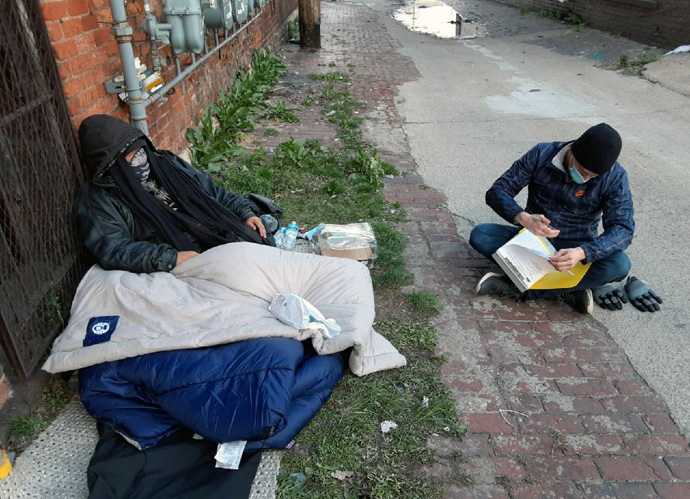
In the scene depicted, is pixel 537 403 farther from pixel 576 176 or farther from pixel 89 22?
pixel 89 22

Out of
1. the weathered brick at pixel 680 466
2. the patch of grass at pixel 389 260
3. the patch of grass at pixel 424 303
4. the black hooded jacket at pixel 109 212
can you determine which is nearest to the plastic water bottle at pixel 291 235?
the patch of grass at pixel 389 260

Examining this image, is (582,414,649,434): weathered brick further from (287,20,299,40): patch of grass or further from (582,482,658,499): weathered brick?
(287,20,299,40): patch of grass

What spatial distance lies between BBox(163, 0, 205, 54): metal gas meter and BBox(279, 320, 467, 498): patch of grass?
299cm

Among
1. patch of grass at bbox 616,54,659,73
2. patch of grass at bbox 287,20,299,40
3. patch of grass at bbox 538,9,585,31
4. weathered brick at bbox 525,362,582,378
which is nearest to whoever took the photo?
weathered brick at bbox 525,362,582,378

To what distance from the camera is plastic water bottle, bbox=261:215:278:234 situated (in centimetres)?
372

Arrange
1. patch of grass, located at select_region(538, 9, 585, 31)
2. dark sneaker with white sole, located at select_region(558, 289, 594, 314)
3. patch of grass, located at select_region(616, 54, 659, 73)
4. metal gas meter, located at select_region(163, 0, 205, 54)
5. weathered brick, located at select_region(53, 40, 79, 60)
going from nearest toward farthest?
1. weathered brick, located at select_region(53, 40, 79, 60)
2. dark sneaker with white sole, located at select_region(558, 289, 594, 314)
3. metal gas meter, located at select_region(163, 0, 205, 54)
4. patch of grass, located at select_region(616, 54, 659, 73)
5. patch of grass, located at select_region(538, 9, 585, 31)

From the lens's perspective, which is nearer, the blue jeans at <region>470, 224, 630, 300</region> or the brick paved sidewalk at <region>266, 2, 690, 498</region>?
the brick paved sidewalk at <region>266, 2, 690, 498</region>

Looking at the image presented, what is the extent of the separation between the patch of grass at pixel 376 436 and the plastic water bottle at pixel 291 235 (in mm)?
1350

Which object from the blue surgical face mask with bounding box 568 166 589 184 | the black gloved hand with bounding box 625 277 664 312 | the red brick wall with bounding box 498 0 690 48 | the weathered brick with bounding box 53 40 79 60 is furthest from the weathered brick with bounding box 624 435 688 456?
the red brick wall with bounding box 498 0 690 48

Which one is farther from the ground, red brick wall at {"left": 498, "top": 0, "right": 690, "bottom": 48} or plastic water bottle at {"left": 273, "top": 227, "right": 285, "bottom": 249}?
red brick wall at {"left": 498, "top": 0, "right": 690, "bottom": 48}

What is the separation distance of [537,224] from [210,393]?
2115 millimetres

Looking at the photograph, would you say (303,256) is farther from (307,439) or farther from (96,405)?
(96,405)

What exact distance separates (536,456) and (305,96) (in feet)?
20.8

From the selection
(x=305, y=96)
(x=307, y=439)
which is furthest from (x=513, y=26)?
(x=307, y=439)
